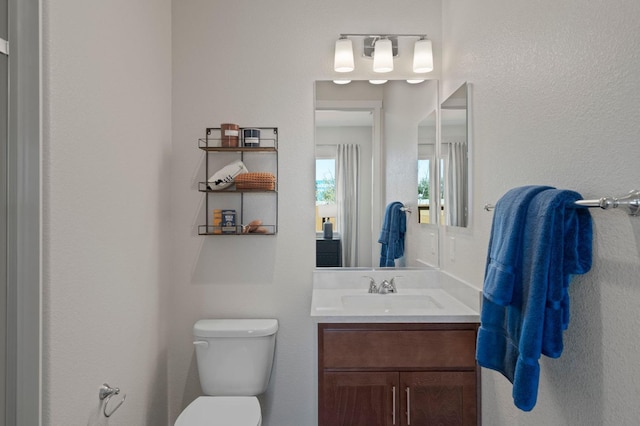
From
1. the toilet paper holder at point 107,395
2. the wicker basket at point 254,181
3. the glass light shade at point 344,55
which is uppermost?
the glass light shade at point 344,55

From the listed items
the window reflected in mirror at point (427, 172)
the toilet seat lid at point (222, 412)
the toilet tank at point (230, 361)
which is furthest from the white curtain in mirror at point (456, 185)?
the toilet seat lid at point (222, 412)

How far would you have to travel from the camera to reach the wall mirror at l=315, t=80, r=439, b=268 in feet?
7.63

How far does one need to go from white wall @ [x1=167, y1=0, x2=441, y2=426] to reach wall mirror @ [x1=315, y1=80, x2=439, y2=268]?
11cm

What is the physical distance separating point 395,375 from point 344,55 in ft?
5.40

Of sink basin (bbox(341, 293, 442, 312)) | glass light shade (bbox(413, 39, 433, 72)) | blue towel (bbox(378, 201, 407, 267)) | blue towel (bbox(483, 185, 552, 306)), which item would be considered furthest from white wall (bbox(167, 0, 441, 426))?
blue towel (bbox(483, 185, 552, 306))

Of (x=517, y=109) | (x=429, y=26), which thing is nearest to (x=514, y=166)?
(x=517, y=109)

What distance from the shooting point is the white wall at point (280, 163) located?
91.4 inches

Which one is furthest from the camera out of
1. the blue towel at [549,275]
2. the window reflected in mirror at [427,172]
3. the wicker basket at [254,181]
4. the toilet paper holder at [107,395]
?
the window reflected in mirror at [427,172]

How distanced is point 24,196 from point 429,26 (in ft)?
7.04

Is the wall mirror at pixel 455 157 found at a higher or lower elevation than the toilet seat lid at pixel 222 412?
higher

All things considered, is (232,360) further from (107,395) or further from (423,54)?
(423,54)

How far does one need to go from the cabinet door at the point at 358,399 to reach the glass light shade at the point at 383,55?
158 cm

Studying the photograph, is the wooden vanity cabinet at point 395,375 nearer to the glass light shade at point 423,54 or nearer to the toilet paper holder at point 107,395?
the toilet paper holder at point 107,395

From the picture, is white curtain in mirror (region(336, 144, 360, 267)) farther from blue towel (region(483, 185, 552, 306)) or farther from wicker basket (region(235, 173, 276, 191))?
blue towel (region(483, 185, 552, 306))
